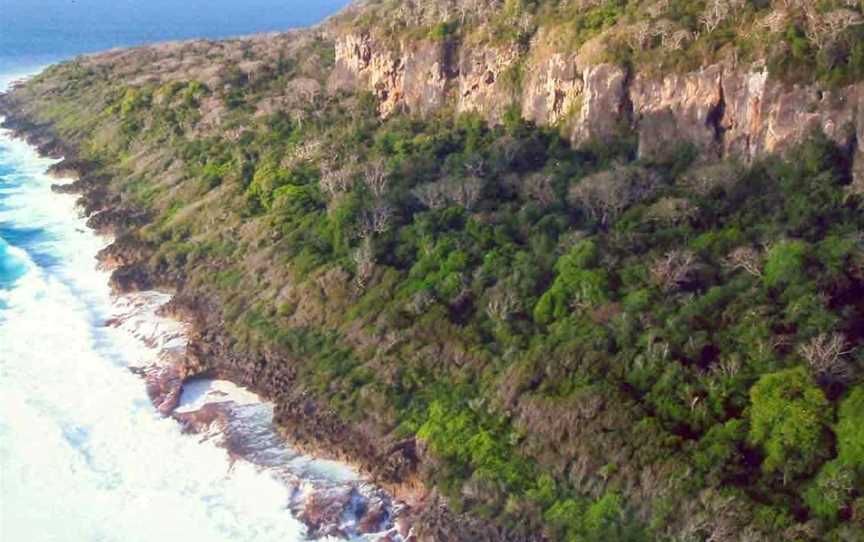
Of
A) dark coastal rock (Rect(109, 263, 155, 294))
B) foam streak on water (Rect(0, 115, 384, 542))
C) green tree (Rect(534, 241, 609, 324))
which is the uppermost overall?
green tree (Rect(534, 241, 609, 324))

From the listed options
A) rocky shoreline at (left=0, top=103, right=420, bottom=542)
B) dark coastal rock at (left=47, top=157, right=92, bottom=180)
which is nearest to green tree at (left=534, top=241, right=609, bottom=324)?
rocky shoreline at (left=0, top=103, right=420, bottom=542)

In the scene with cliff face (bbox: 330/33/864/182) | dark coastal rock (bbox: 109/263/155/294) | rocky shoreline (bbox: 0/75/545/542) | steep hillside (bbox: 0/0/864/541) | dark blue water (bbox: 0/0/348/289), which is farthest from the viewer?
dark blue water (bbox: 0/0/348/289)

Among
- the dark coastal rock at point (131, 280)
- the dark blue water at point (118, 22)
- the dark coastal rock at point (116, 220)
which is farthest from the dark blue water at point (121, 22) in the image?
the dark coastal rock at point (131, 280)

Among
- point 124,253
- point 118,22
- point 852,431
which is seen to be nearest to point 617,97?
point 852,431

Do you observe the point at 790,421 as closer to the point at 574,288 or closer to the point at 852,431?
the point at 852,431

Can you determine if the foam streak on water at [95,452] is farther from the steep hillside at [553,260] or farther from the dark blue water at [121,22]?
the dark blue water at [121,22]

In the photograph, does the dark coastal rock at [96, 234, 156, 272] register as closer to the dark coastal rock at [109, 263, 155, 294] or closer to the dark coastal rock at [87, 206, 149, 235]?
the dark coastal rock at [109, 263, 155, 294]

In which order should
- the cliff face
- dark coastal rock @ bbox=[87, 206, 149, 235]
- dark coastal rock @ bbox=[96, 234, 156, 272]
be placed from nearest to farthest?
1. the cliff face
2. dark coastal rock @ bbox=[96, 234, 156, 272]
3. dark coastal rock @ bbox=[87, 206, 149, 235]
